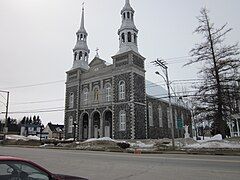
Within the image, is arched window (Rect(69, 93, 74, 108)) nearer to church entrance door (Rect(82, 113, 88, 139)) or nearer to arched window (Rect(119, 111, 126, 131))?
church entrance door (Rect(82, 113, 88, 139))

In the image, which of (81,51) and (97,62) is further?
(81,51)

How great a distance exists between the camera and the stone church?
41.7 meters

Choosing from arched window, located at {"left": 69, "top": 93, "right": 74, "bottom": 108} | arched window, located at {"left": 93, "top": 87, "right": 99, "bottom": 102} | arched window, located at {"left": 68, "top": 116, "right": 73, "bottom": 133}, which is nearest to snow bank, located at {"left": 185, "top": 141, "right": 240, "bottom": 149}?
arched window, located at {"left": 93, "top": 87, "right": 99, "bottom": 102}

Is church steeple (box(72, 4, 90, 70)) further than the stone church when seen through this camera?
Yes

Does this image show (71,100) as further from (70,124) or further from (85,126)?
(85,126)

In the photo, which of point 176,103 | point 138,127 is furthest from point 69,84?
point 176,103

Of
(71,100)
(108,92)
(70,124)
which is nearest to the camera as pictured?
(108,92)

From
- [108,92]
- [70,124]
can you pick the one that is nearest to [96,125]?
[70,124]

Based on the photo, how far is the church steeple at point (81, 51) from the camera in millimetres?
53241

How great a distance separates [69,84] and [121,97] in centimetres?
1530

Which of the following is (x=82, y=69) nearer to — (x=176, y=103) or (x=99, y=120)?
(x=99, y=120)

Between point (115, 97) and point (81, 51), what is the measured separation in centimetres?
1677

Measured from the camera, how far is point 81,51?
178 feet

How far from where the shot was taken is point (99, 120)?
46.9 m
